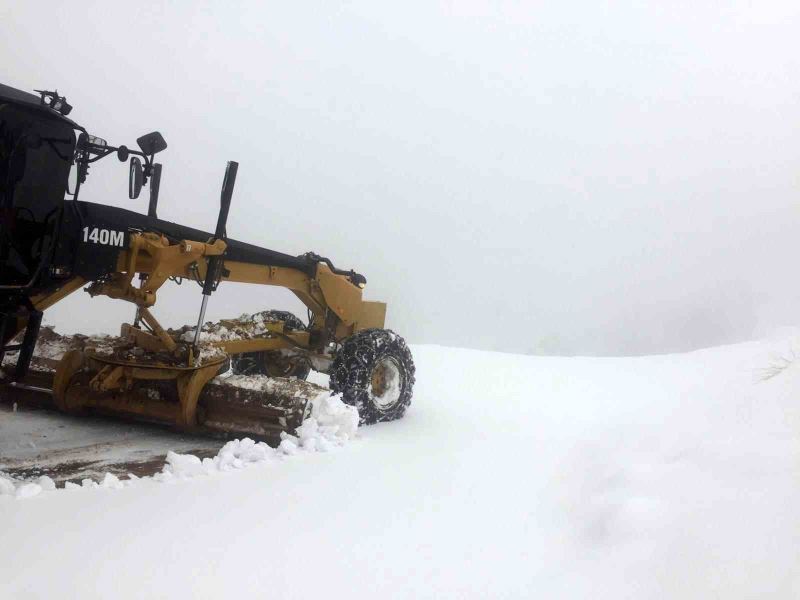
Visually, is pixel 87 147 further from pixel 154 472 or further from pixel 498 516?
pixel 498 516

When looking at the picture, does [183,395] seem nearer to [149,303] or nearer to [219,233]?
[149,303]

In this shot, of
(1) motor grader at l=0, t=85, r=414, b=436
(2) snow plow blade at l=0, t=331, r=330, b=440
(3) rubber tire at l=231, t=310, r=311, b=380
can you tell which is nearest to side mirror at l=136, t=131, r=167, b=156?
(1) motor grader at l=0, t=85, r=414, b=436

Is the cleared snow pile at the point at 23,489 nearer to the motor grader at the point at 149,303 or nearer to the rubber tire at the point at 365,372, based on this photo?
the motor grader at the point at 149,303

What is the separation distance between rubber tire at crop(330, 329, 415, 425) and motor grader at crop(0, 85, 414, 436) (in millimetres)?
13

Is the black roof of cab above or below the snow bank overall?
above

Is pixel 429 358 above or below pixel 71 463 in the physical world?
above

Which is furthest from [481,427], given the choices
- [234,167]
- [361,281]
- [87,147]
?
[87,147]

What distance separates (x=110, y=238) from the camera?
472 cm

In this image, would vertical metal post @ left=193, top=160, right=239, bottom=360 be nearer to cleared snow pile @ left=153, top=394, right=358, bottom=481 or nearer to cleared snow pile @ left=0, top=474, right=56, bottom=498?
cleared snow pile @ left=153, top=394, right=358, bottom=481

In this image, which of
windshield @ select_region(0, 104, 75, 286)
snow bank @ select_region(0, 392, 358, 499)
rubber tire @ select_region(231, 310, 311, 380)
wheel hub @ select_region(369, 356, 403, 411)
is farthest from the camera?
rubber tire @ select_region(231, 310, 311, 380)

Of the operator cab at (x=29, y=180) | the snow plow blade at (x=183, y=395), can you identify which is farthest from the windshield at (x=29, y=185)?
the snow plow blade at (x=183, y=395)

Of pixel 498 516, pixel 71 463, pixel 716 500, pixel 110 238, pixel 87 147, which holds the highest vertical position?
pixel 87 147

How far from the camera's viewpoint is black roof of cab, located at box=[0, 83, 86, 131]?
3.70 metres

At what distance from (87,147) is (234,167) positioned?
3.50 ft
